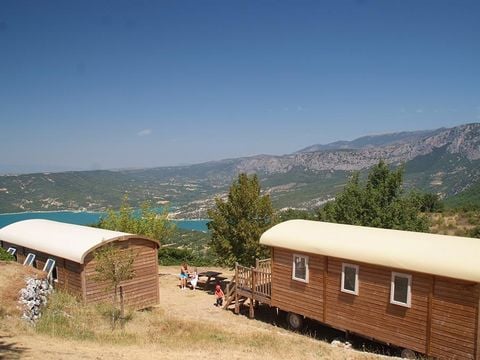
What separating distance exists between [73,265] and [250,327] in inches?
334

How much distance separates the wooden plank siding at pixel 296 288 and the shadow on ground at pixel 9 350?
10655 mm

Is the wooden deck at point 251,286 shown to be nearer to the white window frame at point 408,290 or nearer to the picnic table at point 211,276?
the picnic table at point 211,276

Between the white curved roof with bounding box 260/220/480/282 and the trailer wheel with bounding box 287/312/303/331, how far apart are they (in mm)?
3245

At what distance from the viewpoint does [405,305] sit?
14586mm

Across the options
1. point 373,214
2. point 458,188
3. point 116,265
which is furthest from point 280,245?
point 458,188

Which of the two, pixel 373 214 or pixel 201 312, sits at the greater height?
pixel 373 214

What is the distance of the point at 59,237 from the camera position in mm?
21719

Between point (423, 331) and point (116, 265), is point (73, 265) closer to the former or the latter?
point (116, 265)

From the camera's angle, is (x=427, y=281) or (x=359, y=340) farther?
(x=359, y=340)

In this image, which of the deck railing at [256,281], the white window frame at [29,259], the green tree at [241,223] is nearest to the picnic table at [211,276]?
the green tree at [241,223]

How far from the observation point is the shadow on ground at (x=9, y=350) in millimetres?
10650

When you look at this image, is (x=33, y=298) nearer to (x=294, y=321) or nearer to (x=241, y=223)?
(x=294, y=321)

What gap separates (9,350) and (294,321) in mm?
11627

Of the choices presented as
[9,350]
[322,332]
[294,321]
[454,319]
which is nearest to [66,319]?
[9,350]
